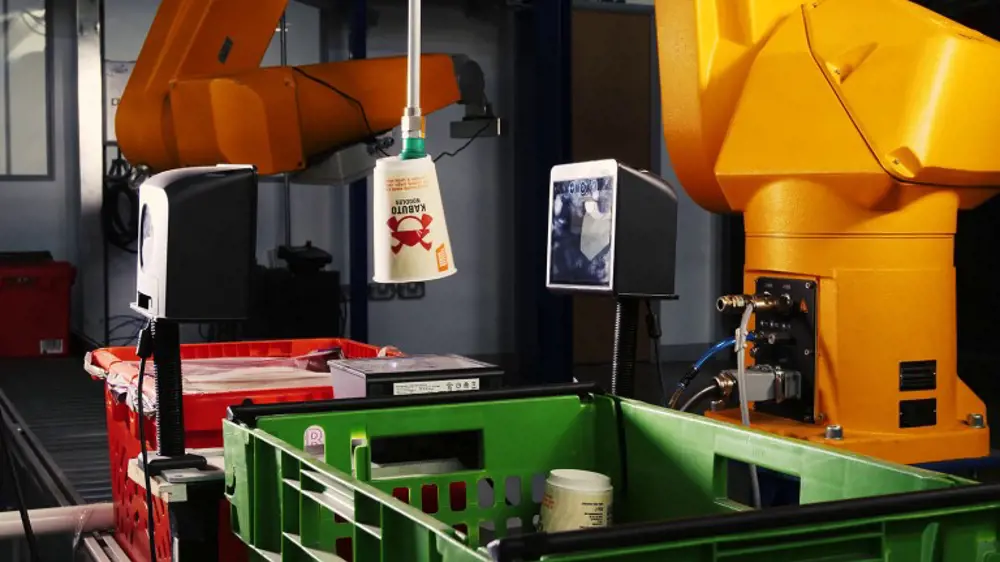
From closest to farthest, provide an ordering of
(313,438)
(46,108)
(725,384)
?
1. (313,438)
2. (725,384)
3. (46,108)

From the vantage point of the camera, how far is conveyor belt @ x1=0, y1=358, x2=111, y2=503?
211 cm

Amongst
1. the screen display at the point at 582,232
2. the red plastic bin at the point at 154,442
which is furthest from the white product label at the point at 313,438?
the screen display at the point at 582,232

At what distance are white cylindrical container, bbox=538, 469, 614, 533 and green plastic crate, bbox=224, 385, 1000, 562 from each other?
6cm

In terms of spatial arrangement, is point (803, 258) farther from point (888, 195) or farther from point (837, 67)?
point (837, 67)

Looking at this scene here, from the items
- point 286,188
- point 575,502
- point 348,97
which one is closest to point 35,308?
point 286,188

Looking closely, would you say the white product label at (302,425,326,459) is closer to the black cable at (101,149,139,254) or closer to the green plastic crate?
the green plastic crate

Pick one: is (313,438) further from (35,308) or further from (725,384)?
(35,308)

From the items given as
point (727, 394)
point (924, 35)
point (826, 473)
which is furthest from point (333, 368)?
point (924, 35)

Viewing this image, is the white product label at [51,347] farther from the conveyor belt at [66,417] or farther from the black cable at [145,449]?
the black cable at [145,449]

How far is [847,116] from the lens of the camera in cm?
188

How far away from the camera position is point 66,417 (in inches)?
110

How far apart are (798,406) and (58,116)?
15.7ft

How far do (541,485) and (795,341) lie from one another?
2.78ft

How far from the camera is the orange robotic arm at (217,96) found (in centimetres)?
317
